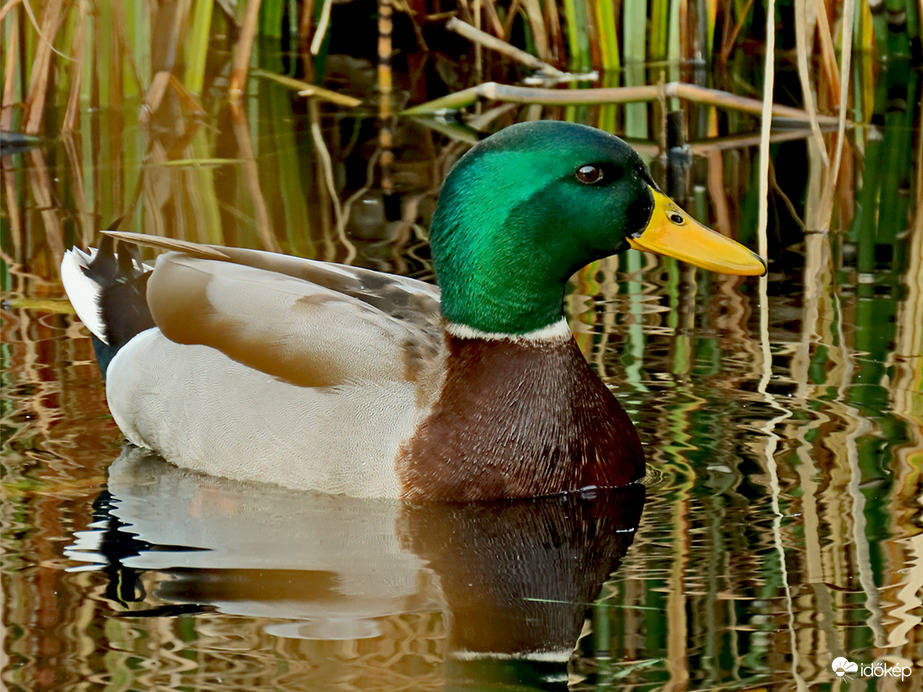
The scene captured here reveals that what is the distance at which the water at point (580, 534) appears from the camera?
11.8 feet

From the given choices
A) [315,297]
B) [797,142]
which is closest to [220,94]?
[797,142]

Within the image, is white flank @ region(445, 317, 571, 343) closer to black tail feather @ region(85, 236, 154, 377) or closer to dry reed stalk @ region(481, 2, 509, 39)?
black tail feather @ region(85, 236, 154, 377)

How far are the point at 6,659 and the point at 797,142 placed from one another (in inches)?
267

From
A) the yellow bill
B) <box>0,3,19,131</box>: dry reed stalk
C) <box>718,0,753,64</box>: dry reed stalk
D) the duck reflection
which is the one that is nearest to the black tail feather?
the duck reflection

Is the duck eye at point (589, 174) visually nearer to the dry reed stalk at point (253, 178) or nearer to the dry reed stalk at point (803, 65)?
the dry reed stalk at point (803, 65)

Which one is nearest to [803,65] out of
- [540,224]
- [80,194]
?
[540,224]

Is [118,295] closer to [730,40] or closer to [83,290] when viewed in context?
[83,290]

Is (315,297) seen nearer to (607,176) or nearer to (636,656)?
(607,176)

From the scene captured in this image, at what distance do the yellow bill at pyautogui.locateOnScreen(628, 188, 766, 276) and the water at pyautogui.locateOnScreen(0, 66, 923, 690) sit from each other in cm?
60

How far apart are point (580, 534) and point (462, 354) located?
67 centimetres

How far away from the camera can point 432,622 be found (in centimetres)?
381

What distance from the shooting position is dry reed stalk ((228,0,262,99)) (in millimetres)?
8969

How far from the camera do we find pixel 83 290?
5.60 m

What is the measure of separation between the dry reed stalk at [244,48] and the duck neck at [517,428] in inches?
183
